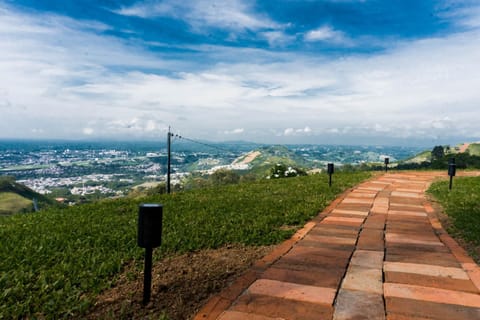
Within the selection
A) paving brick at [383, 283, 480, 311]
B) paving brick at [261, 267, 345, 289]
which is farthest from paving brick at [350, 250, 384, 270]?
paving brick at [383, 283, 480, 311]

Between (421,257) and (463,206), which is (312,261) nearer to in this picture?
(421,257)

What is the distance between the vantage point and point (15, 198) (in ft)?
177

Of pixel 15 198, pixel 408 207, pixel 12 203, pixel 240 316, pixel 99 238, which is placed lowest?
pixel 12 203

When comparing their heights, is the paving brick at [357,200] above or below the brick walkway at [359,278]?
above

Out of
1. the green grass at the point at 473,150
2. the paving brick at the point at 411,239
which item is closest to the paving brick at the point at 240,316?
the paving brick at the point at 411,239

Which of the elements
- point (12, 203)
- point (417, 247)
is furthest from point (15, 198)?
point (417, 247)

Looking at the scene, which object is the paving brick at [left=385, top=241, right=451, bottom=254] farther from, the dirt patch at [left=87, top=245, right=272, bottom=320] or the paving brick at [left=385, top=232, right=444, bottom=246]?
the dirt patch at [left=87, top=245, right=272, bottom=320]

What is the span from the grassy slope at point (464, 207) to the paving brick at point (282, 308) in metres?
2.76

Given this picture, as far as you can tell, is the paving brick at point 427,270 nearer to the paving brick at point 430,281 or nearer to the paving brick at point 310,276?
the paving brick at point 430,281

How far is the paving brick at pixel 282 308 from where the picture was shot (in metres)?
2.61

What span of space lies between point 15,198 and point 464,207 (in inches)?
2459

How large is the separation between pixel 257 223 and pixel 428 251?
2.58 m

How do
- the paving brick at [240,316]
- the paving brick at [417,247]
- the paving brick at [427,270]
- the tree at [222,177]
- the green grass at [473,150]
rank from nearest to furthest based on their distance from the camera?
the paving brick at [240,316], the paving brick at [427,270], the paving brick at [417,247], the green grass at [473,150], the tree at [222,177]

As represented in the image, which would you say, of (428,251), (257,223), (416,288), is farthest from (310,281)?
(257,223)
